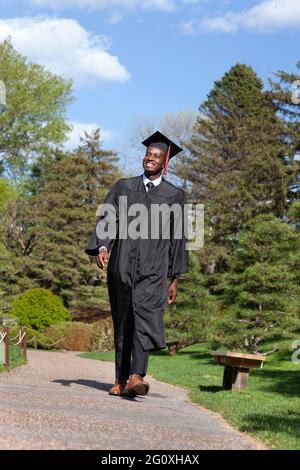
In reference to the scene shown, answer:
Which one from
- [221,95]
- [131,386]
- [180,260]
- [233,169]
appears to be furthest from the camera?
[221,95]

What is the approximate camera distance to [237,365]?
9.82 m

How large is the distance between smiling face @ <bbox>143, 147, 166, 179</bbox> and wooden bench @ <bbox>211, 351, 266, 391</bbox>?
3309 mm

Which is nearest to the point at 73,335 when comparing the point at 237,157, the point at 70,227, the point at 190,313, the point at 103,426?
the point at 190,313

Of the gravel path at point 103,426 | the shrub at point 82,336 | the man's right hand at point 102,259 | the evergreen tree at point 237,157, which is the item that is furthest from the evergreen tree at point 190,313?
the gravel path at point 103,426

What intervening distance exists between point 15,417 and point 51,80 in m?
33.2

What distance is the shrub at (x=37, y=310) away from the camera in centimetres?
2820

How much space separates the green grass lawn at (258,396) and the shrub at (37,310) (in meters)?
5.38

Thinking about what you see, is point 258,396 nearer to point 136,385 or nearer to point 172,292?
point 172,292

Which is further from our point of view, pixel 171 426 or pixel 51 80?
pixel 51 80

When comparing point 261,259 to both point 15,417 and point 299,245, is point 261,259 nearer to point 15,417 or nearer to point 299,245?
point 299,245

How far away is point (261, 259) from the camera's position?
19297 mm

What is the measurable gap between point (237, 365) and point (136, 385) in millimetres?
3462

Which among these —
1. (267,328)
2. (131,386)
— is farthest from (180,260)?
(267,328)

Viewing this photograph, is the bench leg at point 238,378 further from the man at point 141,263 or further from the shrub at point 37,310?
the shrub at point 37,310
